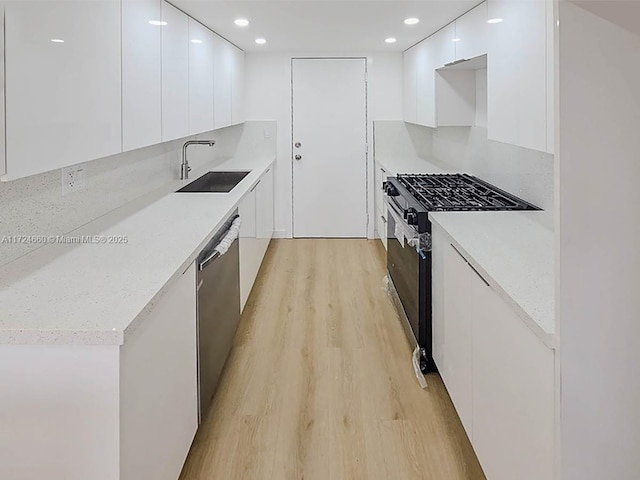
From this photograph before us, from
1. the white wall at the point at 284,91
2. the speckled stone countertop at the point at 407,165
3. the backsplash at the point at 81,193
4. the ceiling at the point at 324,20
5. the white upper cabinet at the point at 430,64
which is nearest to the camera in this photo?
the backsplash at the point at 81,193

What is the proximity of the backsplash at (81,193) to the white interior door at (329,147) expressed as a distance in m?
2.28

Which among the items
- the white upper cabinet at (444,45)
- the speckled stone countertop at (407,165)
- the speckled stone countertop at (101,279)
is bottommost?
the speckled stone countertop at (101,279)

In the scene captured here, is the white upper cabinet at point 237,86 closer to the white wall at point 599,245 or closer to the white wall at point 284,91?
the white wall at point 284,91

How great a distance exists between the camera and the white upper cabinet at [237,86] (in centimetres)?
534

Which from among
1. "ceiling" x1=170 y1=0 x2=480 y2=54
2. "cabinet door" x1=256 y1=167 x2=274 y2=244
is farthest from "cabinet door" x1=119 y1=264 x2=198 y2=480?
"cabinet door" x1=256 y1=167 x2=274 y2=244

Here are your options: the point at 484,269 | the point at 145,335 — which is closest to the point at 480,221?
the point at 484,269

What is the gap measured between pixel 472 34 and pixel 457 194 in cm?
96

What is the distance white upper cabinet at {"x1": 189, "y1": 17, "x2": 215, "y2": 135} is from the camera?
3631mm

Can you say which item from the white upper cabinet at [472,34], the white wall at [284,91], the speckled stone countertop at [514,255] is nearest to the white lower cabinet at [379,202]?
the white wall at [284,91]

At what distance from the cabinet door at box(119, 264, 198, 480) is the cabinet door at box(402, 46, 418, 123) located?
3.91 meters

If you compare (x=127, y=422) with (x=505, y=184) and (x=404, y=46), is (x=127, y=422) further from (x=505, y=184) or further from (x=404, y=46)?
(x=404, y=46)

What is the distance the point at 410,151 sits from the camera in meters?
6.39

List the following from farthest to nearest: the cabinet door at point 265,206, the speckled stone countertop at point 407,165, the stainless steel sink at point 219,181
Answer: the speckled stone countertop at point 407,165 → the cabinet door at point 265,206 → the stainless steel sink at point 219,181

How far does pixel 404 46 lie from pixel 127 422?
4976mm
